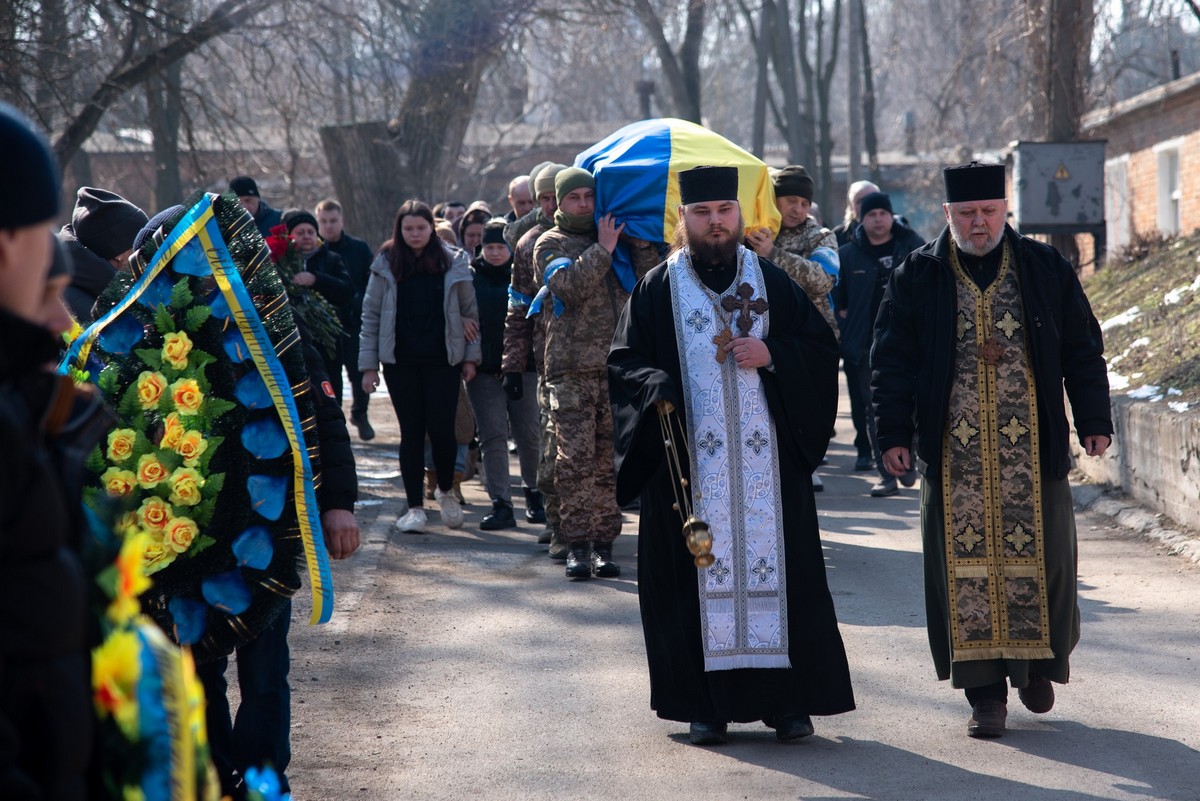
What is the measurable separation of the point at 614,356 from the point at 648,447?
394mm

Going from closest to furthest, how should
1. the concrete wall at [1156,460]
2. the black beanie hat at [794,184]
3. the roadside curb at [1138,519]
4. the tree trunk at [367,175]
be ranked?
1. the roadside curb at [1138,519]
2. the concrete wall at [1156,460]
3. the black beanie hat at [794,184]
4. the tree trunk at [367,175]

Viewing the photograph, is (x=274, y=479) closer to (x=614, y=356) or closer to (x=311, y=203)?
(x=614, y=356)

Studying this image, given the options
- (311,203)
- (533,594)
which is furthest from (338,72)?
(311,203)

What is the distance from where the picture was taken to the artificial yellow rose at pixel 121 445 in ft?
12.7

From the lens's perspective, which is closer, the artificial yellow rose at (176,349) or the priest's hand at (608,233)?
the artificial yellow rose at (176,349)

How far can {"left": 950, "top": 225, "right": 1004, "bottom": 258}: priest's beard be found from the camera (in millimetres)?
5381

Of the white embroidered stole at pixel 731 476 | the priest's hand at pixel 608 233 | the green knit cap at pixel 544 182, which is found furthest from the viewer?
the green knit cap at pixel 544 182

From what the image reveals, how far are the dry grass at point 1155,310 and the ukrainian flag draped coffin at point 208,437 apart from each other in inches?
272

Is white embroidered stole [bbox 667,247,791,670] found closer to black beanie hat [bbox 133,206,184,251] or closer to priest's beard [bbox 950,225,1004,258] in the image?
priest's beard [bbox 950,225,1004,258]

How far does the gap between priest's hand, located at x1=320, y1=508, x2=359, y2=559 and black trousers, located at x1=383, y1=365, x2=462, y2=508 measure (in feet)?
16.8

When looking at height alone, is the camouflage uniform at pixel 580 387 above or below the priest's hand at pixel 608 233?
below

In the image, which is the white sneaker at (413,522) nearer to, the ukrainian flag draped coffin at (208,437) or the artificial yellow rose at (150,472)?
the ukrainian flag draped coffin at (208,437)

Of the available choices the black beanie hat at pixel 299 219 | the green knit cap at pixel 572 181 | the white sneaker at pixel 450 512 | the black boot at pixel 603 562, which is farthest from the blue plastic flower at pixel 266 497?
the black beanie hat at pixel 299 219

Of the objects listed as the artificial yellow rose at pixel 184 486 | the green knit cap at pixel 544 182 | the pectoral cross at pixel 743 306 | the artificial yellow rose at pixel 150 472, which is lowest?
the artificial yellow rose at pixel 184 486
